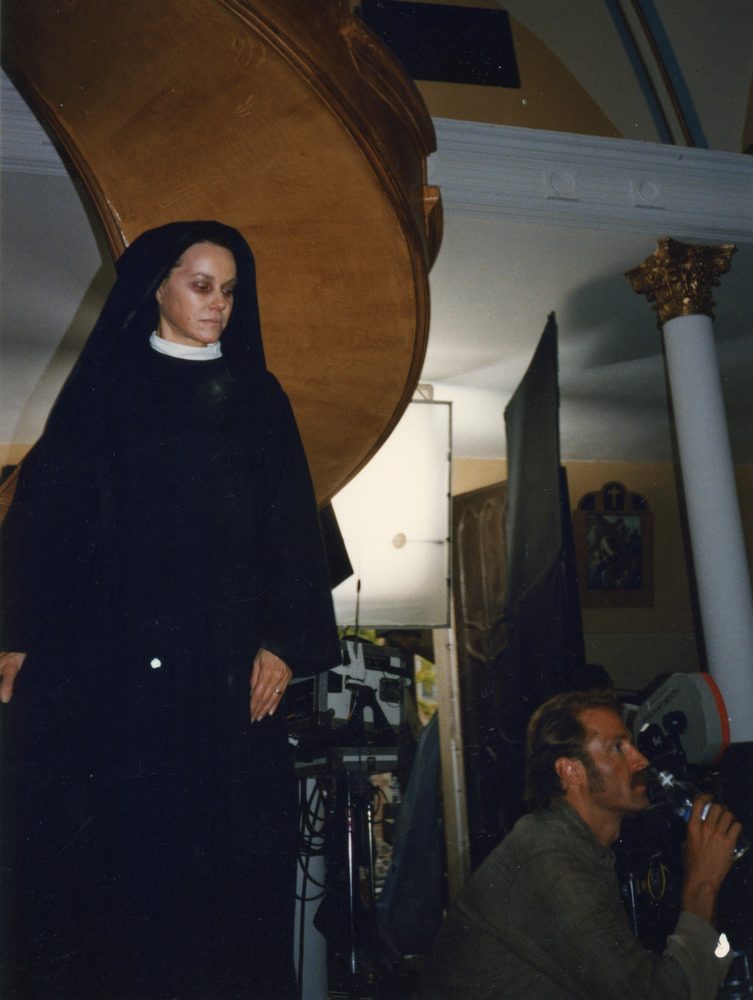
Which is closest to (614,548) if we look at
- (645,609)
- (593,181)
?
(645,609)

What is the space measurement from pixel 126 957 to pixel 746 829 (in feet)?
6.34

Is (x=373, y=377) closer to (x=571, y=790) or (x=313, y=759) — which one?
(x=571, y=790)

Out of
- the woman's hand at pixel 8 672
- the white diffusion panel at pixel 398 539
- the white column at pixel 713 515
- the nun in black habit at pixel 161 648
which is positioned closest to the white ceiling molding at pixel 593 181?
the white column at pixel 713 515

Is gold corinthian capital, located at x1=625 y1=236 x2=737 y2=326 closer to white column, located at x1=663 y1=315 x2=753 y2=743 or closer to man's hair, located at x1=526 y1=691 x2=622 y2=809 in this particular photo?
white column, located at x1=663 y1=315 x2=753 y2=743

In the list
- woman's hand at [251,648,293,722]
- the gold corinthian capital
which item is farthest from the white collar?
the gold corinthian capital

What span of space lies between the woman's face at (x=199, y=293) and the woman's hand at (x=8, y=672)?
67 cm

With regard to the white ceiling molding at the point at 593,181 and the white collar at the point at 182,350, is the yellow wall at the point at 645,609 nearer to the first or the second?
the white ceiling molding at the point at 593,181

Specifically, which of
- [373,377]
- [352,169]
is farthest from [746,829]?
[352,169]

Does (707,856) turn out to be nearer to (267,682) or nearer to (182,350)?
(267,682)

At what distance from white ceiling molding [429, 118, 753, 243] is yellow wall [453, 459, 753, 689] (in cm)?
357

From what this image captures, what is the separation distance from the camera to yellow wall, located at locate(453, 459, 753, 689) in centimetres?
780

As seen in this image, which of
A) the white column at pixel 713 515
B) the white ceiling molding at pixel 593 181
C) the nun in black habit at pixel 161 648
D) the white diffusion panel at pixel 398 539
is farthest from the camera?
the white diffusion panel at pixel 398 539

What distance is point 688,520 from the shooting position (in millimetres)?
4285

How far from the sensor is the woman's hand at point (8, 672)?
1.58 metres
